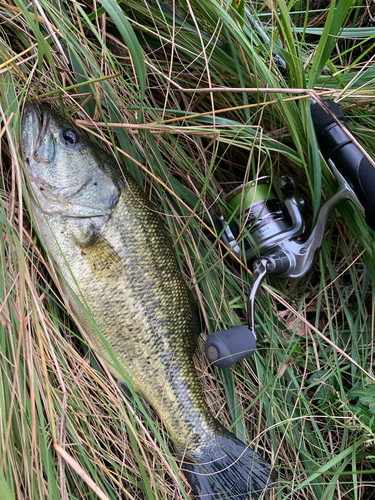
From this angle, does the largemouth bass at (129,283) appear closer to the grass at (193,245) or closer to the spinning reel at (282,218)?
the grass at (193,245)

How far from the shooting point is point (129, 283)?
166 cm

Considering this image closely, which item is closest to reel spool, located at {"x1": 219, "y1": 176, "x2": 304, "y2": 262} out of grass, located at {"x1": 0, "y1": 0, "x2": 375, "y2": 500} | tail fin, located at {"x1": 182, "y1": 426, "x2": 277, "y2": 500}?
grass, located at {"x1": 0, "y1": 0, "x2": 375, "y2": 500}

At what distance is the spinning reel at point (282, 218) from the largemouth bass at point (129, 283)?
0.80 feet

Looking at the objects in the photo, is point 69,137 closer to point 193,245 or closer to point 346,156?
point 193,245

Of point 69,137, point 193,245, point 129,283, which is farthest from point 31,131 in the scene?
point 193,245

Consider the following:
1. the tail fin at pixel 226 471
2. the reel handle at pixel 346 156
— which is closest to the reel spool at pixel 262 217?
the reel handle at pixel 346 156

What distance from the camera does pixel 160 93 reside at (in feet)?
6.55

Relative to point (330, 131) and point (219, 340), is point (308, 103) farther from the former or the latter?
point (219, 340)

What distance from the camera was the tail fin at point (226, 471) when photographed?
5.52ft

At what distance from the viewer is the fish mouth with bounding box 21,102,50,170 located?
1519 millimetres

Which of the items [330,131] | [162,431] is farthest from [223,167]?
[162,431]

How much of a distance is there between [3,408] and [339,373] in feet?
5.32

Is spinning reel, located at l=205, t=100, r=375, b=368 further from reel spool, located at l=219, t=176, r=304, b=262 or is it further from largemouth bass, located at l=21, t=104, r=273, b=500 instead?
largemouth bass, located at l=21, t=104, r=273, b=500

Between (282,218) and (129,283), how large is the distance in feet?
2.91
